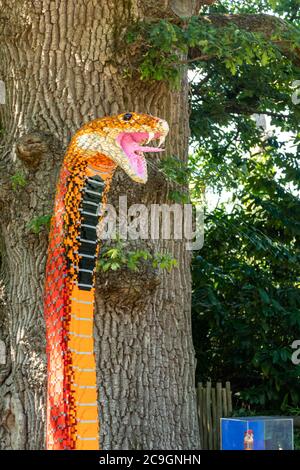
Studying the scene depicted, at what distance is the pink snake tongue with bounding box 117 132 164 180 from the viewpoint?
15.3ft

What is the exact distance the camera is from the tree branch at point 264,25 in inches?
287

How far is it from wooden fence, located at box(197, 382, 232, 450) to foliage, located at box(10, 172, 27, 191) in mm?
3770

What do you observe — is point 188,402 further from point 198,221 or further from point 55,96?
point 198,221

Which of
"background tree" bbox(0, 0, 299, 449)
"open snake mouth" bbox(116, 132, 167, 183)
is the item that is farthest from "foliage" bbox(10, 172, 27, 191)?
"open snake mouth" bbox(116, 132, 167, 183)

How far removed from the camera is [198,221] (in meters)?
9.66

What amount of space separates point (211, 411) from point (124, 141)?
5.24 m

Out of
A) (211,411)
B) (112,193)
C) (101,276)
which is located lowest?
(211,411)

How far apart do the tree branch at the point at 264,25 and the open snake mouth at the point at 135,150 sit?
2.83 metres

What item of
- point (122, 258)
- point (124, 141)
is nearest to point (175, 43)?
point (122, 258)

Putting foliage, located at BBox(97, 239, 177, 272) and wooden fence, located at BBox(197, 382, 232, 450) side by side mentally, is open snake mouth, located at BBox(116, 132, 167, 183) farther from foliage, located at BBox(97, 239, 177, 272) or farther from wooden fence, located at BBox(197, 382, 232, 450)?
wooden fence, located at BBox(197, 382, 232, 450)

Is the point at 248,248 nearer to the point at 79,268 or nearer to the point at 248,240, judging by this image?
the point at 248,240

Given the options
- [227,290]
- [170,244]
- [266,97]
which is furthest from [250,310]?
[170,244]

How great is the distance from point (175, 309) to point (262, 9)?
6.57 metres

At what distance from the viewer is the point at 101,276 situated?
6.17m
